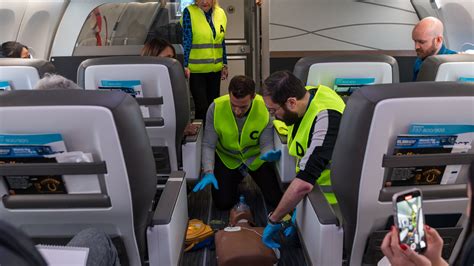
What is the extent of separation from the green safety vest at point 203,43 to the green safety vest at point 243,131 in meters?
1.24

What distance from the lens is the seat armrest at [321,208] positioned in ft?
5.38

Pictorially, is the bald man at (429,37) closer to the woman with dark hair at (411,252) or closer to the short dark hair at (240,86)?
the short dark hair at (240,86)

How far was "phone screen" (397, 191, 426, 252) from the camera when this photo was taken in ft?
3.51

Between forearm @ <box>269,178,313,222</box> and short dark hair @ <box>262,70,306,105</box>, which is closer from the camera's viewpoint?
forearm @ <box>269,178,313,222</box>

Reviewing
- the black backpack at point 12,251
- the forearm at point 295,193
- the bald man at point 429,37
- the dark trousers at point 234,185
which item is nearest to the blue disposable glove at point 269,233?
the forearm at point 295,193

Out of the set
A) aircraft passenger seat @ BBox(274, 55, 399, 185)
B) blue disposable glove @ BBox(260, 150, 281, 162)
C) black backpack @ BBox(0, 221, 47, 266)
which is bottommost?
blue disposable glove @ BBox(260, 150, 281, 162)

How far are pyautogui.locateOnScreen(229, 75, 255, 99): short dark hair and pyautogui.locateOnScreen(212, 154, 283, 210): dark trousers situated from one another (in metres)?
0.68

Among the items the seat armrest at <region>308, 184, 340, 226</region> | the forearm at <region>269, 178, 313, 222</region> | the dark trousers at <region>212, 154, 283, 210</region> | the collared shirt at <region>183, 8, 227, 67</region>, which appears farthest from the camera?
the collared shirt at <region>183, 8, 227, 67</region>

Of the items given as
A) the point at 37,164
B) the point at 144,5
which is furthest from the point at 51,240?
the point at 144,5

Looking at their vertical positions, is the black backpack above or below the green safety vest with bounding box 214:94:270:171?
above

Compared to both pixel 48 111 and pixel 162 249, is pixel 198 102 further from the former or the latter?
pixel 48 111

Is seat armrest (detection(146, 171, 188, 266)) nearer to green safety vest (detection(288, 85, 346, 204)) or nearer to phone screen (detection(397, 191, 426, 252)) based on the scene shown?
green safety vest (detection(288, 85, 346, 204))

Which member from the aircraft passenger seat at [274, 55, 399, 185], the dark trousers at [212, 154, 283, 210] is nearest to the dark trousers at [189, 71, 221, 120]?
the dark trousers at [212, 154, 283, 210]

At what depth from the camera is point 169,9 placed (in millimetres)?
6023
